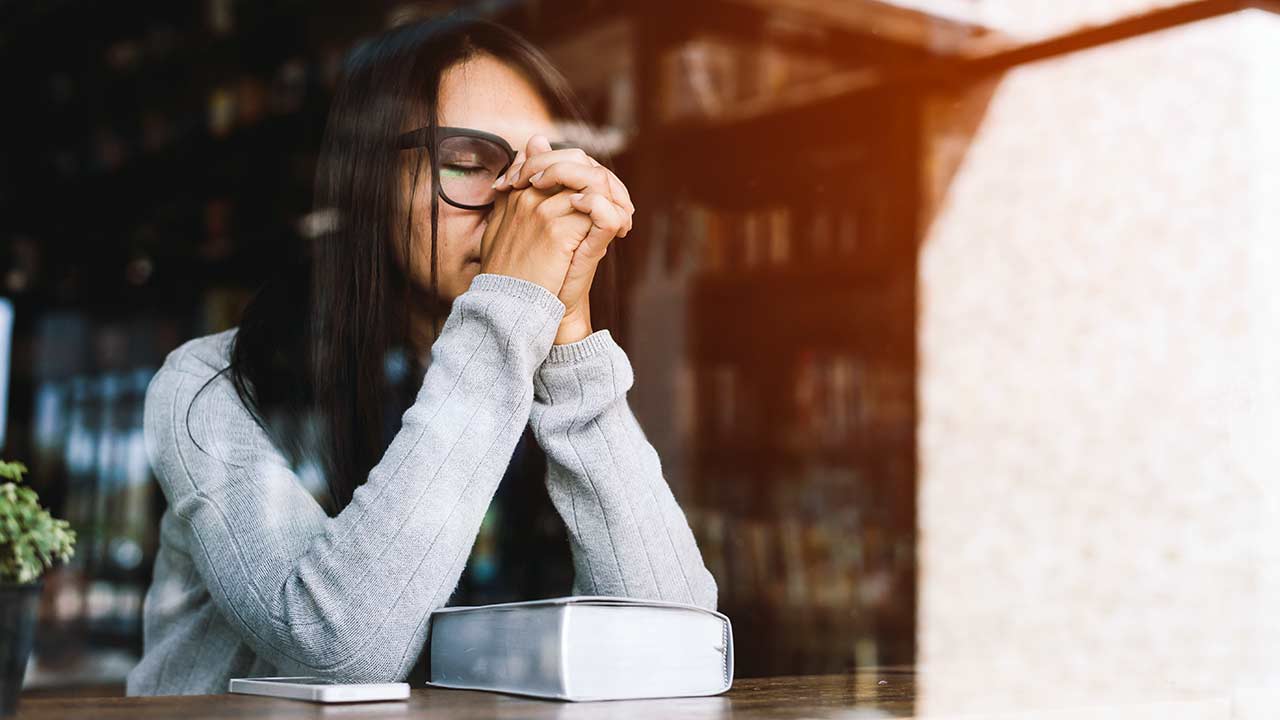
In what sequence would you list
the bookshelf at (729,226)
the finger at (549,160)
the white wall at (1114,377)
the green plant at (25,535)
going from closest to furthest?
the green plant at (25,535) → the finger at (549,160) → the white wall at (1114,377) → the bookshelf at (729,226)

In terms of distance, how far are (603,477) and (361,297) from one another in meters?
0.33

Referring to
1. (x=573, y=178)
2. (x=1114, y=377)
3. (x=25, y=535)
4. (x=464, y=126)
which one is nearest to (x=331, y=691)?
(x=25, y=535)

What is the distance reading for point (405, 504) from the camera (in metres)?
0.83

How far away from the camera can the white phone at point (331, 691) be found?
2.38 feet

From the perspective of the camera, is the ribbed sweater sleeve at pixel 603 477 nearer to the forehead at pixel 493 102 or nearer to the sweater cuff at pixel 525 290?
the sweater cuff at pixel 525 290

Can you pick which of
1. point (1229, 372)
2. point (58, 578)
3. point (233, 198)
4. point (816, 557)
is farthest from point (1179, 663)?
point (58, 578)

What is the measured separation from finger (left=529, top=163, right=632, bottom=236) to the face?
0.14 meters

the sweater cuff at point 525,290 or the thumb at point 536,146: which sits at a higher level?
the thumb at point 536,146

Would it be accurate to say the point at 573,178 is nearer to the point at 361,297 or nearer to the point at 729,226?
the point at 361,297

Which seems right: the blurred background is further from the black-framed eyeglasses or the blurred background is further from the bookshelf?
the black-framed eyeglasses

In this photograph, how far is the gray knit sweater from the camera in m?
0.82

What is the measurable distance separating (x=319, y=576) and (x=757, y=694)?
0.34 metres

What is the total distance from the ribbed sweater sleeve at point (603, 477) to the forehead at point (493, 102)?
25cm

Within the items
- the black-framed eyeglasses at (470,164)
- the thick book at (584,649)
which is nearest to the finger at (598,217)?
the black-framed eyeglasses at (470,164)
